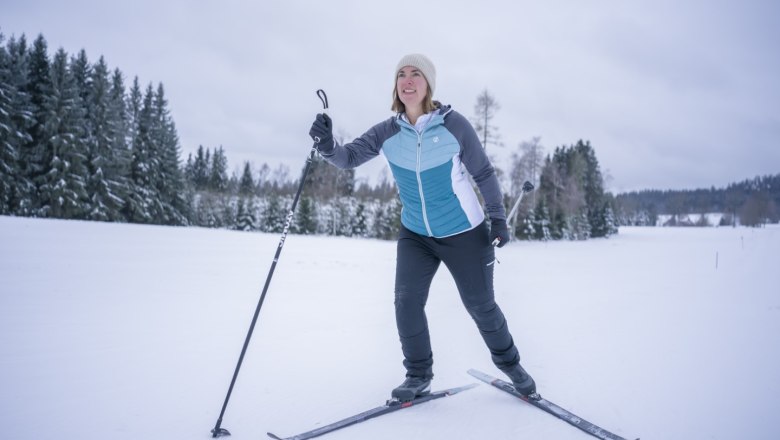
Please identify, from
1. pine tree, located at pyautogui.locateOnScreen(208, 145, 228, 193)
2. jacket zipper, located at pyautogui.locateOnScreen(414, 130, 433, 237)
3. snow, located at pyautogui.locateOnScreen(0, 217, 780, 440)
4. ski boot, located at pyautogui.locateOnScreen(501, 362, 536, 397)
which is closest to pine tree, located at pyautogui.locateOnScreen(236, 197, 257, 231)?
pine tree, located at pyautogui.locateOnScreen(208, 145, 228, 193)

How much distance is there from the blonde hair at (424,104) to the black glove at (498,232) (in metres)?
0.91

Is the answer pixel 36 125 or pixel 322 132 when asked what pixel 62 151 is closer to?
pixel 36 125

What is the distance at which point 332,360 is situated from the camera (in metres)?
3.24

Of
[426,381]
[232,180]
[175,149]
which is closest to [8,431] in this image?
[426,381]

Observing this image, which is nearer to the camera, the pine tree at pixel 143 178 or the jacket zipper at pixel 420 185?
the jacket zipper at pixel 420 185

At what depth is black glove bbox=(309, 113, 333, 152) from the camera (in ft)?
8.19

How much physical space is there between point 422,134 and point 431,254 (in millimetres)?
840

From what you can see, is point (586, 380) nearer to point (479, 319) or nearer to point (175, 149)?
point (479, 319)

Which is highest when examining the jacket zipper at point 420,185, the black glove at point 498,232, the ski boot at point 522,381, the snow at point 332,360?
the jacket zipper at point 420,185

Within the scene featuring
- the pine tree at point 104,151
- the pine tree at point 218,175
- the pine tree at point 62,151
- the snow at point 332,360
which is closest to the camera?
the snow at point 332,360

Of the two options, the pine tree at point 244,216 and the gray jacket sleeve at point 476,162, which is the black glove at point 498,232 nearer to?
the gray jacket sleeve at point 476,162

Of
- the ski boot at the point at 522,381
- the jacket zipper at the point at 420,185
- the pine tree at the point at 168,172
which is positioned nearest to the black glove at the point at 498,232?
the jacket zipper at the point at 420,185

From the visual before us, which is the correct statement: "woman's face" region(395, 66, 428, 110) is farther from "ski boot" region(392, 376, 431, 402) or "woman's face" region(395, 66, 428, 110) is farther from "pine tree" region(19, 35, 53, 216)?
"pine tree" region(19, 35, 53, 216)

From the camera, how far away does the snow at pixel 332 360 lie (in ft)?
7.12
